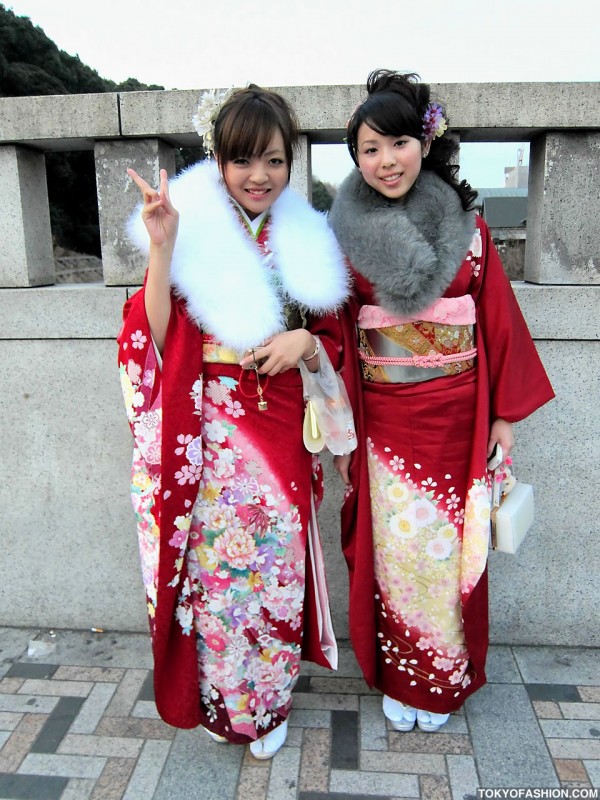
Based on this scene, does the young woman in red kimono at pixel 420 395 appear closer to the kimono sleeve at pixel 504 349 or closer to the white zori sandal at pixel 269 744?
the kimono sleeve at pixel 504 349

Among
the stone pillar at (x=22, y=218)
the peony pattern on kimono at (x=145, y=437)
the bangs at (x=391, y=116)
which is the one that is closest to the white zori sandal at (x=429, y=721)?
the peony pattern on kimono at (x=145, y=437)

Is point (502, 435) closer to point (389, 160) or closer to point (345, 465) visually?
point (345, 465)

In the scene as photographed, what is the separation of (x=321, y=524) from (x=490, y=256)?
3.93ft

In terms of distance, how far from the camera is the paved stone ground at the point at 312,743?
5.93 ft

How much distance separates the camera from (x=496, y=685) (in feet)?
7.32

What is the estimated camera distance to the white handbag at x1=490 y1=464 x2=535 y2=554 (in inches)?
74.8

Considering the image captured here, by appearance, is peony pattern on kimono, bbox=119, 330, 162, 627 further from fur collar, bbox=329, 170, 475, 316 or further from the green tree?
the green tree

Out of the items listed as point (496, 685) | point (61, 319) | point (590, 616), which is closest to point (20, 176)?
point (61, 319)

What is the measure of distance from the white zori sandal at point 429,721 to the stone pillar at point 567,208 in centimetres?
151

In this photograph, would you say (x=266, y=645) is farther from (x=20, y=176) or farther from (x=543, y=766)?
(x=20, y=176)

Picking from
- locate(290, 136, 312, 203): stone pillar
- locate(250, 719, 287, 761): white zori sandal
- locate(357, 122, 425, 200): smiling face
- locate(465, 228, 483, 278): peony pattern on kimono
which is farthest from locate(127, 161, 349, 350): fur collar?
locate(250, 719, 287, 761): white zori sandal

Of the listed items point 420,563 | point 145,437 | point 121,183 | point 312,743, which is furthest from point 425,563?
point 121,183

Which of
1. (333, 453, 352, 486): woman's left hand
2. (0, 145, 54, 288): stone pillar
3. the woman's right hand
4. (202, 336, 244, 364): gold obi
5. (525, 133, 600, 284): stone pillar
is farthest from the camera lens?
(0, 145, 54, 288): stone pillar

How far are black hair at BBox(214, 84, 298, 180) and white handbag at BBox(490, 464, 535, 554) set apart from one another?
1.18 m
